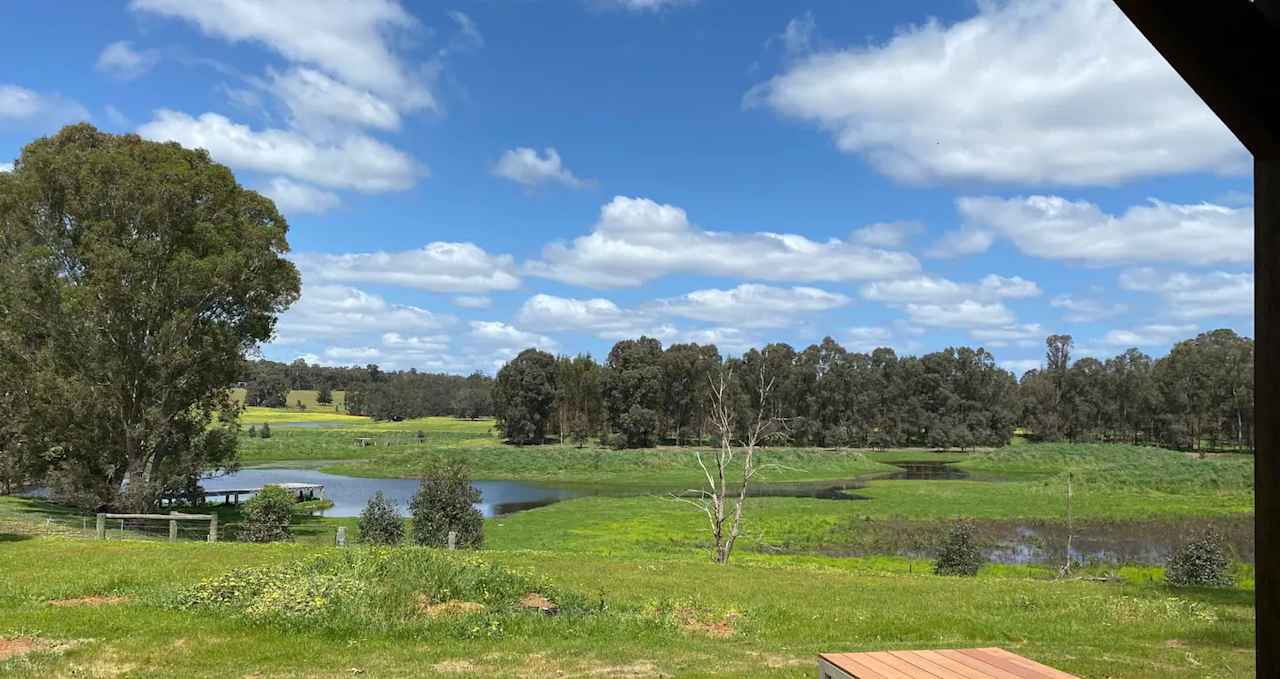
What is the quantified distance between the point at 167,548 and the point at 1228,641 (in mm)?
17569

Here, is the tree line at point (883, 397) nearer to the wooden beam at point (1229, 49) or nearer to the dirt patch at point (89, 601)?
the dirt patch at point (89, 601)

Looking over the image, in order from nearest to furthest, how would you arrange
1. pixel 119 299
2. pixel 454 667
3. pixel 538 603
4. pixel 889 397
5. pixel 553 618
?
pixel 454 667
pixel 553 618
pixel 538 603
pixel 119 299
pixel 889 397

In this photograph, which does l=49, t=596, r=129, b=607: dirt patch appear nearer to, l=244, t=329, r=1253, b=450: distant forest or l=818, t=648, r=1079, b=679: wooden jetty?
l=818, t=648, r=1079, b=679: wooden jetty

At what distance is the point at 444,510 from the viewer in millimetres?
23172

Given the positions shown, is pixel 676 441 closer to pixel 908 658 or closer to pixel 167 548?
pixel 167 548

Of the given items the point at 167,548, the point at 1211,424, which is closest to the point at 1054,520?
the point at 167,548

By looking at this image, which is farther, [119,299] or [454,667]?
[119,299]

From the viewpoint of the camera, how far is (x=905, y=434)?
102 meters

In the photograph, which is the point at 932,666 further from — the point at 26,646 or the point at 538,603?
the point at 26,646

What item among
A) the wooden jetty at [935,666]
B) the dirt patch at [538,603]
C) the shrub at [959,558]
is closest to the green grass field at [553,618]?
the dirt patch at [538,603]

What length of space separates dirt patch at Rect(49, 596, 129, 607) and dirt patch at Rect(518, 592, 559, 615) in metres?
5.09

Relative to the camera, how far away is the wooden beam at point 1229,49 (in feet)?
7.70

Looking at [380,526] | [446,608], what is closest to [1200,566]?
[446,608]

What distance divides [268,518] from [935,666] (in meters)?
22.2
